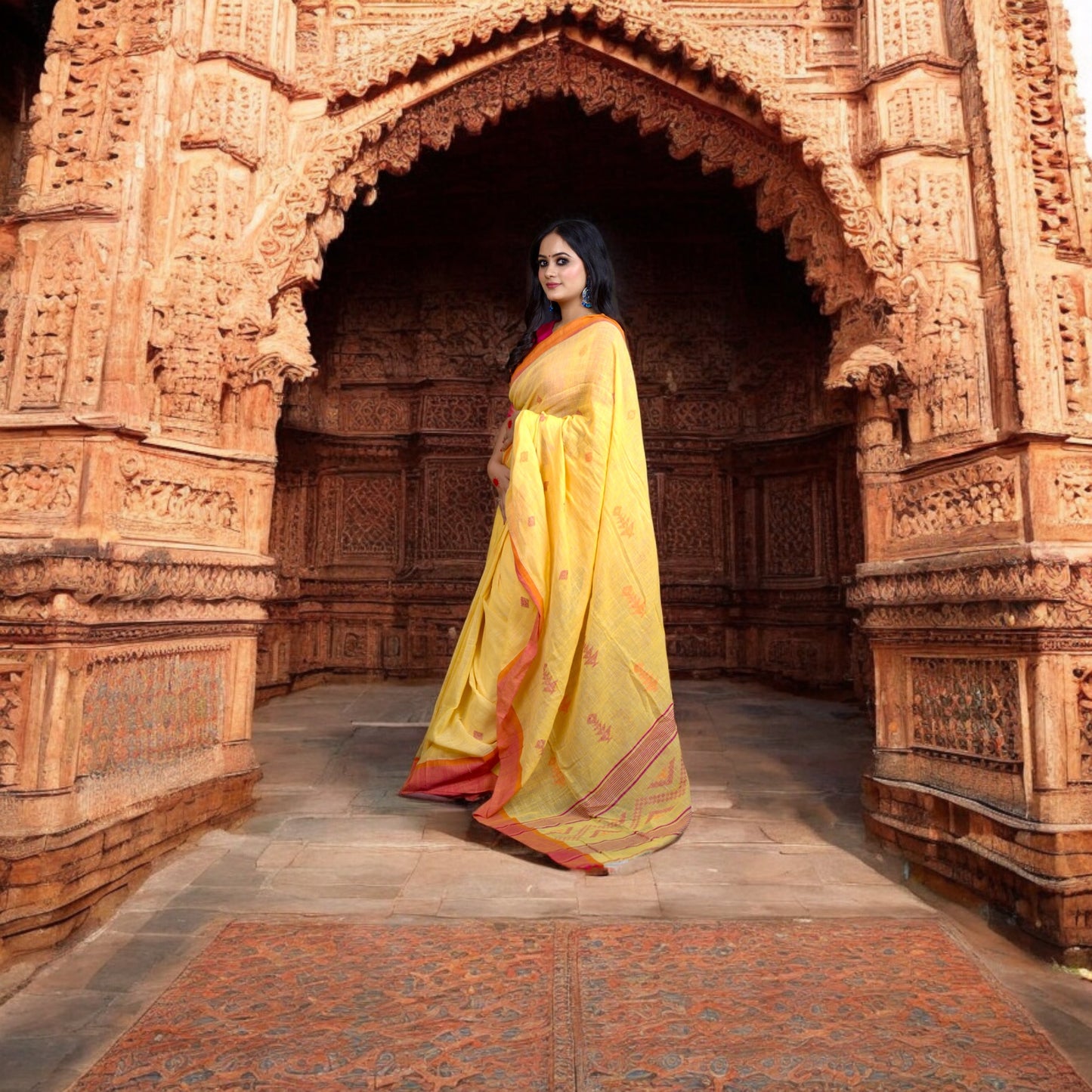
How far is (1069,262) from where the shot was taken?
2.88 meters

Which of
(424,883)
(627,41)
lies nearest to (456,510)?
(627,41)

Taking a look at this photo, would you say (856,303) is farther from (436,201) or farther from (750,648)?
(436,201)

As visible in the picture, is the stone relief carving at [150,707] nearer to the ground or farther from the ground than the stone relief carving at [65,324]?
nearer to the ground

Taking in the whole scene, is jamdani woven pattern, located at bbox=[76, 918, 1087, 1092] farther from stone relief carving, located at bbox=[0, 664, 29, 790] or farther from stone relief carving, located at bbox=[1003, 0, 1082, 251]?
stone relief carving, located at bbox=[1003, 0, 1082, 251]

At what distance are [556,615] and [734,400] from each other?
4785 mm

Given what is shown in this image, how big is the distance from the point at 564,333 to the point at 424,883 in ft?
6.94

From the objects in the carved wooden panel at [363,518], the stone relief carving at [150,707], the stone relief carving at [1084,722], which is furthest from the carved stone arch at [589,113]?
the carved wooden panel at [363,518]

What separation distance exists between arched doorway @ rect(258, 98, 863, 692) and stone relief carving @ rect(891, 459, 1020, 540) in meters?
3.25

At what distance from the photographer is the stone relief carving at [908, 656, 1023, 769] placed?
259 centimetres

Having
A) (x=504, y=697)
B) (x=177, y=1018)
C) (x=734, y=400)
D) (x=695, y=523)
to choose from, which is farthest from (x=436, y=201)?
(x=177, y=1018)

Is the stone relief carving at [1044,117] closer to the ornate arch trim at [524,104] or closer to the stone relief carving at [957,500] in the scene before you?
the ornate arch trim at [524,104]

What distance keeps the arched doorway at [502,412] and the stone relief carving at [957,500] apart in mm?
3251

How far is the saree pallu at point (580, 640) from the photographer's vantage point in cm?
274

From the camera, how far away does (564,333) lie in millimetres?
3191
